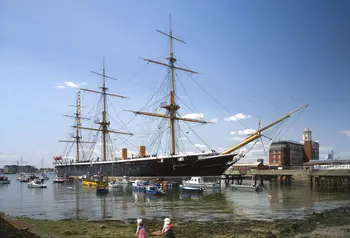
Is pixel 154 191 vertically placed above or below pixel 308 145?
below

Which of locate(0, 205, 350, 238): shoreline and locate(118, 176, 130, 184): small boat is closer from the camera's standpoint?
locate(0, 205, 350, 238): shoreline

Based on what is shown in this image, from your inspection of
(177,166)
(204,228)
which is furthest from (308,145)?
(204,228)

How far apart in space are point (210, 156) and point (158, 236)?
42902 millimetres

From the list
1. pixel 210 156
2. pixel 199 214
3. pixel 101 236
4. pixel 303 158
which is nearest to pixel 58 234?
pixel 101 236

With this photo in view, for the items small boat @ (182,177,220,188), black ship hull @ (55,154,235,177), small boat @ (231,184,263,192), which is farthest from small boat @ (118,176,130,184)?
Result: small boat @ (231,184,263,192)

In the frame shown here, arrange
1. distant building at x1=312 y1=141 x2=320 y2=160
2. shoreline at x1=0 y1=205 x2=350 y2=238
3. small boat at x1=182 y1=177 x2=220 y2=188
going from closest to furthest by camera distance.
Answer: shoreline at x1=0 y1=205 x2=350 y2=238
small boat at x1=182 y1=177 x2=220 y2=188
distant building at x1=312 y1=141 x2=320 y2=160

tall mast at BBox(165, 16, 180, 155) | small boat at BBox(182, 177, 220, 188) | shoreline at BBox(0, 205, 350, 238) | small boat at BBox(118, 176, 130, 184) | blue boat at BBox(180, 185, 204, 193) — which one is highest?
tall mast at BBox(165, 16, 180, 155)

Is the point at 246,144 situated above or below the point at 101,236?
above

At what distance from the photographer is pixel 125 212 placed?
29.8 metres

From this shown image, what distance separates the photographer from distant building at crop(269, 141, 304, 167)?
120 metres

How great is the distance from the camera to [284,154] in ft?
396

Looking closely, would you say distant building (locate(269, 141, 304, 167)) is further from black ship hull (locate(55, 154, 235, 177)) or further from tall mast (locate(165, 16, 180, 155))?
black ship hull (locate(55, 154, 235, 177))

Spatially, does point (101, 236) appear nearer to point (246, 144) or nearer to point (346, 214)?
point (346, 214)

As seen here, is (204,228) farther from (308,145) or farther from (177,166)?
(308,145)
